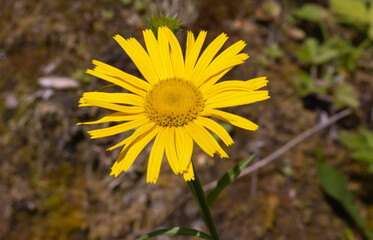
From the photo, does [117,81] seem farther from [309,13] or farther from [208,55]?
[309,13]

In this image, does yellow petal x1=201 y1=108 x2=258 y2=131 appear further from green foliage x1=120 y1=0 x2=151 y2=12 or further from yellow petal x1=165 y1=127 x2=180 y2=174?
green foliage x1=120 y1=0 x2=151 y2=12

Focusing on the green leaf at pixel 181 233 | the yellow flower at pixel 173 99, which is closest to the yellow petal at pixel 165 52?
the yellow flower at pixel 173 99

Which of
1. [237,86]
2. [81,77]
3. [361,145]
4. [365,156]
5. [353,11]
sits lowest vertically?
[365,156]

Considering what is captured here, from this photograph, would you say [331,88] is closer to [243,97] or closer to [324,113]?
[324,113]

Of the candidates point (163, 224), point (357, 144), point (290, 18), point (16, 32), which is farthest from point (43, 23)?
point (357, 144)

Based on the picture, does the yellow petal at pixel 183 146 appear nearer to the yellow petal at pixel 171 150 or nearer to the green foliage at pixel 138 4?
the yellow petal at pixel 171 150

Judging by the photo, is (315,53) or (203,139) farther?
(315,53)

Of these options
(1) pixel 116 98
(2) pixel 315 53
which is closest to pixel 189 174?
(1) pixel 116 98

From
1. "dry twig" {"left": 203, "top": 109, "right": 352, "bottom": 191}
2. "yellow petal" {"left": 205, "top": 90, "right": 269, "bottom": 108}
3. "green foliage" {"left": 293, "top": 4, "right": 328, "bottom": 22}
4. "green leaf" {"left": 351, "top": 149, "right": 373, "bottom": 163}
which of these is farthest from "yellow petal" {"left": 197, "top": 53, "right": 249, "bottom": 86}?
"green foliage" {"left": 293, "top": 4, "right": 328, "bottom": 22}
